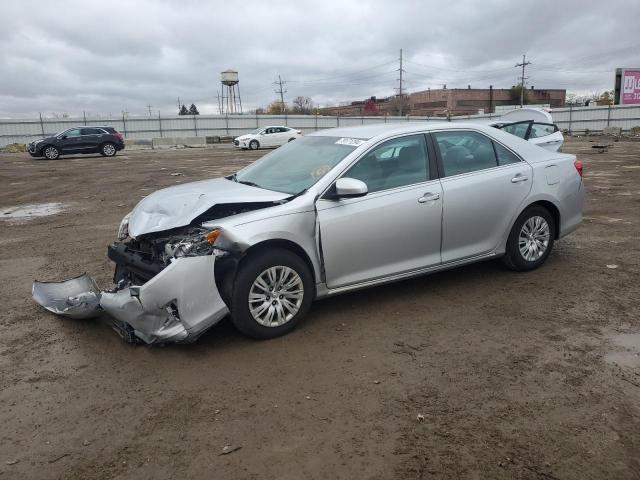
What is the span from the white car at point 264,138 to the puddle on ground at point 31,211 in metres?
21.0

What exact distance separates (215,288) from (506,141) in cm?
345

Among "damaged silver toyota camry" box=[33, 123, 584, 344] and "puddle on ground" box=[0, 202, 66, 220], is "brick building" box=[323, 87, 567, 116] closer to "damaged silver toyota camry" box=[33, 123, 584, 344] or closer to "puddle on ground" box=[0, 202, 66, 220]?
"puddle on ground" box=[0, 202, 66, 220]

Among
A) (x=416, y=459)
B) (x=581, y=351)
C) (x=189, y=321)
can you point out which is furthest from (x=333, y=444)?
(x=581, y=351)

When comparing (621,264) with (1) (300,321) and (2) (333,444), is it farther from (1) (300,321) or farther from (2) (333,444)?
(2) (333,444)

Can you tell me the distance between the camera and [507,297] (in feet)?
16.3

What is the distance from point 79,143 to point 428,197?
26276 mm

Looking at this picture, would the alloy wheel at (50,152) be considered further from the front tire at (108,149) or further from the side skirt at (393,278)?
the side skirt at (393,278)

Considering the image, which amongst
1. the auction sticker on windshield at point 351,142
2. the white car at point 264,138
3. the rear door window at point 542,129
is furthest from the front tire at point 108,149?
the auction sticker on windshield at point 351,142

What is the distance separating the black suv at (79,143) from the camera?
26.1 metres

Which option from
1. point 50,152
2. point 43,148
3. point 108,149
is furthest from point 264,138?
point 43,148

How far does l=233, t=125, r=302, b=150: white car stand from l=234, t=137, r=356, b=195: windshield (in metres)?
26.7

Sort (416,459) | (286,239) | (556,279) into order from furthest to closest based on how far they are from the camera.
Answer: (556,279) → (286,239) → (416,459)

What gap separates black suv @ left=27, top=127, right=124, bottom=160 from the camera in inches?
1029

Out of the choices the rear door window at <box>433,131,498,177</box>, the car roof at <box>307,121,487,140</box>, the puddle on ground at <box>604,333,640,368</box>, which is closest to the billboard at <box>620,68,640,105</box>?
the rear door window at <box>433,131,498,177</box>
